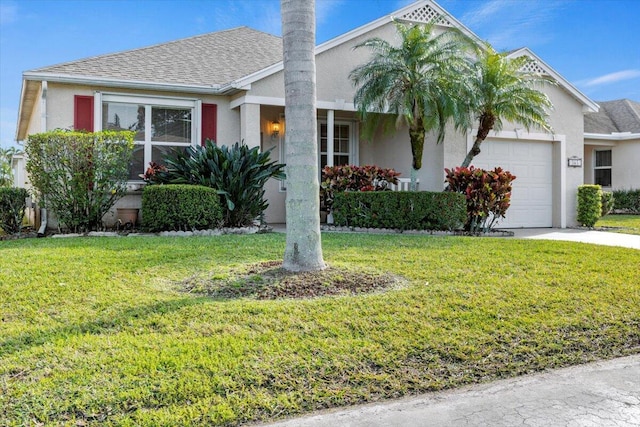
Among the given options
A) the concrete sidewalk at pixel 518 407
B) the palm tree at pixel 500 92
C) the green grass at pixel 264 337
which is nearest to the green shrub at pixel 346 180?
the palm tree at pixel 500 92

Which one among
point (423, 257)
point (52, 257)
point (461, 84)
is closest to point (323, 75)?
point (461, 84)

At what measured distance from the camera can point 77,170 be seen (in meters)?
9.48

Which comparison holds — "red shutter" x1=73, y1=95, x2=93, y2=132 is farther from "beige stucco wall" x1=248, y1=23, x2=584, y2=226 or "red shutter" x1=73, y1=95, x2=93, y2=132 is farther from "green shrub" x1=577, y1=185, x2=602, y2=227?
"green shrub" x1=577, y1=185, x2=602, y2=227

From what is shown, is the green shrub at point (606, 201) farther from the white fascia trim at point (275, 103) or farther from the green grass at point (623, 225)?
the white fascia trim at point (275, 103)

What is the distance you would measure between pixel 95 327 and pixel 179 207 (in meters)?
5.53

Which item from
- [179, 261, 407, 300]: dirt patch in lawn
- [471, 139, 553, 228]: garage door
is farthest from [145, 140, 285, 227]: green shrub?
[471, 139, 553, 228]: garage door

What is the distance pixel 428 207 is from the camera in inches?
412

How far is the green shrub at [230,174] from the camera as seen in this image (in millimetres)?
10070

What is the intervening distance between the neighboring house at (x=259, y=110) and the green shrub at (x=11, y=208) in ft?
6.01

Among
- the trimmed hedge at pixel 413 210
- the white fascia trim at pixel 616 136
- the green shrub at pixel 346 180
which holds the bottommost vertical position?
the trimmed hedge at pixel 413 210

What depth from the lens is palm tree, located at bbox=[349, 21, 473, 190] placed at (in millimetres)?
10797

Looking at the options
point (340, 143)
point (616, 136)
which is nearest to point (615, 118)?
point (616, 136)

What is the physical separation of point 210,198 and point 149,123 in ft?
10.7

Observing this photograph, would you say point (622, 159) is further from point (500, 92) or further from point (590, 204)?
point (500, 92)
